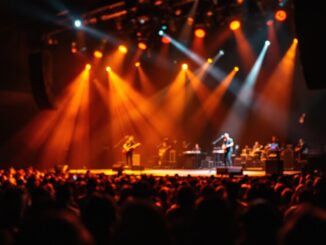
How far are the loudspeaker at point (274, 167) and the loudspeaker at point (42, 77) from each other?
749 cm

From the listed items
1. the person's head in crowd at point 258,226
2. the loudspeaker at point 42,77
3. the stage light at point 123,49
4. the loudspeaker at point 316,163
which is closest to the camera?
the person's head in crowd at point 258,226

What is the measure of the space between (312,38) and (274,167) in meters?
6.64

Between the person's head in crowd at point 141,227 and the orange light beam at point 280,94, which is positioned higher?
the orange light beam at point 280,94

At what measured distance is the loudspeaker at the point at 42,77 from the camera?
13094 millimetres

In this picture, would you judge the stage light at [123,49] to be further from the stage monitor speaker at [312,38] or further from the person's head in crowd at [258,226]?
the person's head in crowd at [258,226]

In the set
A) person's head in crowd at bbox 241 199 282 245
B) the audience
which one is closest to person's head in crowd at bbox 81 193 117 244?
the audience

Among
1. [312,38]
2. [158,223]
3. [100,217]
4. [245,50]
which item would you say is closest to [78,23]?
[312,38]

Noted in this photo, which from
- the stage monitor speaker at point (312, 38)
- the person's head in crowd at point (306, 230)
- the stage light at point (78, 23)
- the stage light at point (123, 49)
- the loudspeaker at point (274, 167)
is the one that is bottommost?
the loudspeaker at point (274, 167)

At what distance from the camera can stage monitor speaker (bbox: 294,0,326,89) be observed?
7715 mm

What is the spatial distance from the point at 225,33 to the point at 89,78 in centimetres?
709

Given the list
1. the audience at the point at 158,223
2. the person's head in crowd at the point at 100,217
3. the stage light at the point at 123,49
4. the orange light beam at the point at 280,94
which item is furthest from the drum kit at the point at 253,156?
the person's head in crowd at the point at 100,217

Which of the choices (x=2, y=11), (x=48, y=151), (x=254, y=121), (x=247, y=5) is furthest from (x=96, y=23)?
(x=254, y=121)

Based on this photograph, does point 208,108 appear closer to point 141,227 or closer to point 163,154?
point 163,154

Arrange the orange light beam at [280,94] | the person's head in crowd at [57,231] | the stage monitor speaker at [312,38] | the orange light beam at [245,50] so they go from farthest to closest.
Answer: the orange light beam at [280,94]
the orange light beam at [245,50]
the stage monitor speaker at [312,38]
the person's head in crowd at [57,231]
